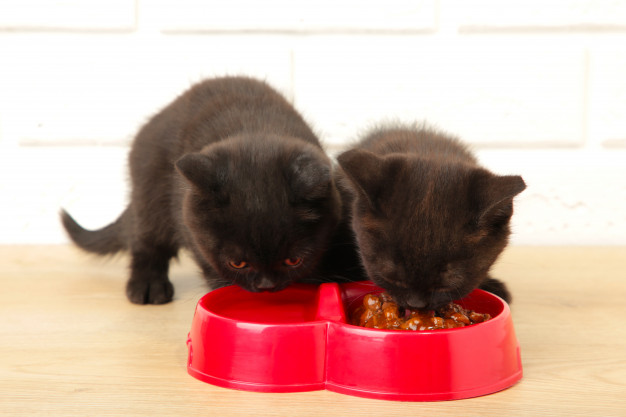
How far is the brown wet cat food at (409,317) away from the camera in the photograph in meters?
1.31

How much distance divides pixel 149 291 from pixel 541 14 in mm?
1544

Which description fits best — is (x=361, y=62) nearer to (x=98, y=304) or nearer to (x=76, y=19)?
(x=76, y=19)

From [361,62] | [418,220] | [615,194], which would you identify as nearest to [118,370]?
[418,220]

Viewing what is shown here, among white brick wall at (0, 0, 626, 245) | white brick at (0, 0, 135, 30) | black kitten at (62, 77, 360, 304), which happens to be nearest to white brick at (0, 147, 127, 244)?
white brick wall at (0, 0, 626, 245)

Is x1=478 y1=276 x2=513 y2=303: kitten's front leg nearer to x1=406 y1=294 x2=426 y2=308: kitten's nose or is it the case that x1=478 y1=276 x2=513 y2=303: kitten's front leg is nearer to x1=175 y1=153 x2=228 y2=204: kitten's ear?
x1=406 y1=294 x2=426 y2=308: kitten's nose

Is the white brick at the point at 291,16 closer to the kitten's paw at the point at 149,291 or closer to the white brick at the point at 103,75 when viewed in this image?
the white brick at the point at 103,75

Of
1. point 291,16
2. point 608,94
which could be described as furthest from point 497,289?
point 291,16

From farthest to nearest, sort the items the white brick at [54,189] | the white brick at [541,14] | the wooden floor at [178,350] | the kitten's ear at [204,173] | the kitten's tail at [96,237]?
the white brick at [54,189] → the white brick at [541,14] → the kitten's tail at [96,237] → the kitten's ear at [204,173] → the wooden floor at [178,350]

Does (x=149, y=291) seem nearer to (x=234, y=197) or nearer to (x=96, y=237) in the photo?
(x=96, y=237)

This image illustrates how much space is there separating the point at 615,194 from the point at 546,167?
Answer: 254 millimetres

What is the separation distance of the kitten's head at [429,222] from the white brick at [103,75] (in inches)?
43.3

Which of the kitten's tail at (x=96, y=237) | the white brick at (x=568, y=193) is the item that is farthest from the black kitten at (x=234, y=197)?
the white brick at (x=568, y=193)

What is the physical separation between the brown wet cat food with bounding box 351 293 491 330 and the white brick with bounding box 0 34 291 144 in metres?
1.08

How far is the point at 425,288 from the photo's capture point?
123cm
